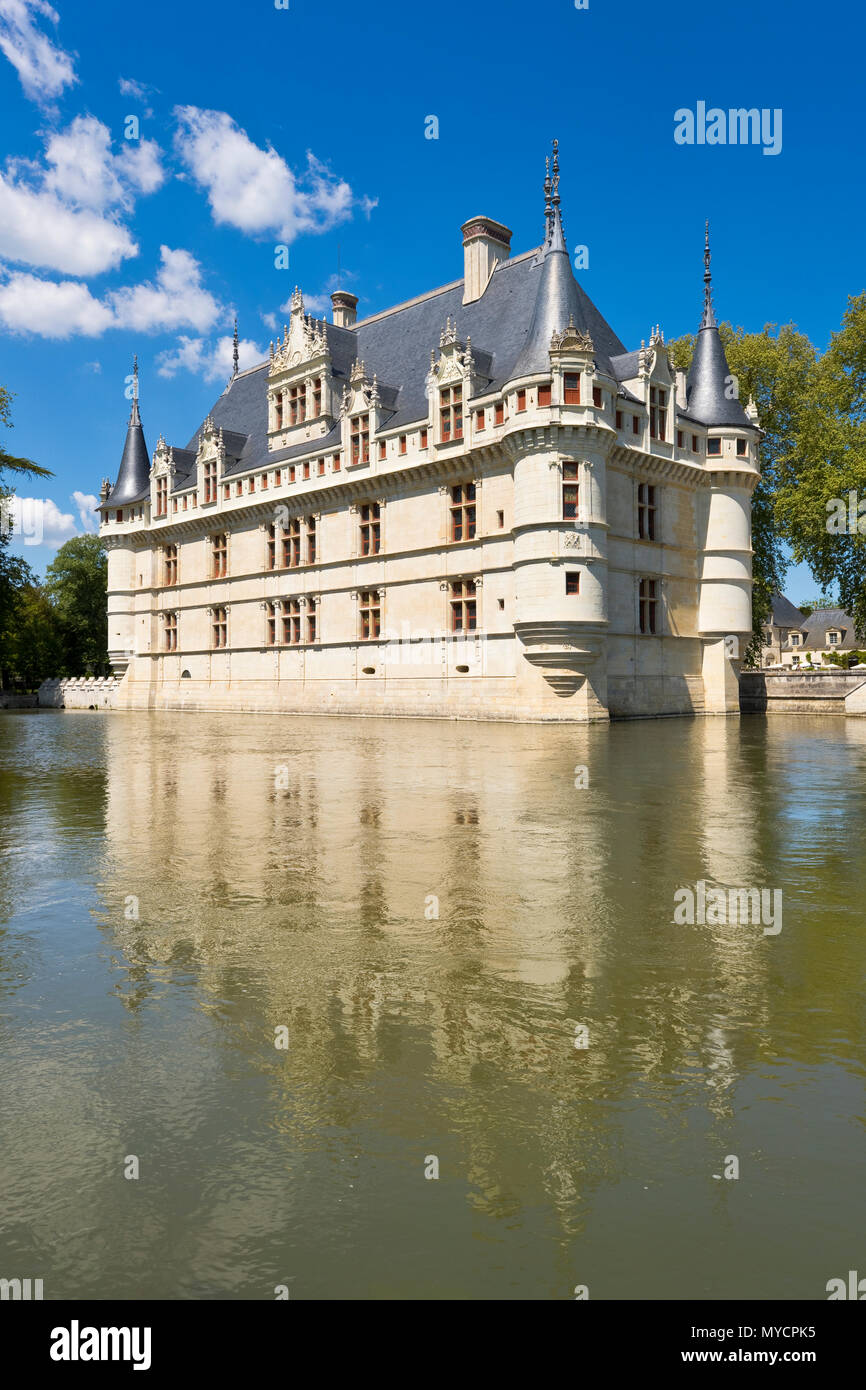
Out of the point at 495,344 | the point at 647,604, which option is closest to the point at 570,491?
the point at 647,604

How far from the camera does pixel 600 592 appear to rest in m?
31.3

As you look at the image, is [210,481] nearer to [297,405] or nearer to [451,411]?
[297,405]

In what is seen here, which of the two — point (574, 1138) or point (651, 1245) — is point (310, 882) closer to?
point (574, 1138)

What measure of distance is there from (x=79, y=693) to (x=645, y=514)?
131 ft

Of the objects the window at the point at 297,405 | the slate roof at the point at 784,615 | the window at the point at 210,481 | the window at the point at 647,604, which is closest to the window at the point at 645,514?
the window at the point at 647,604

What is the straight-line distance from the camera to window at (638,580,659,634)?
118 feet

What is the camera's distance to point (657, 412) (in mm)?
35906

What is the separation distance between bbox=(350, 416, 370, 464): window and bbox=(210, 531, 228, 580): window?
40.5 ft

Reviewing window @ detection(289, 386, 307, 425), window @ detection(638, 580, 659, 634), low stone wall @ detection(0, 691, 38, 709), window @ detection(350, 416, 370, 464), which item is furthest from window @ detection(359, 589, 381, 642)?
low stone wall @ detection(0, 691, 38, 709)

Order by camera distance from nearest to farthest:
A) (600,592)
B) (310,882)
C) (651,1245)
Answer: (651,1245) < (310,882) < (600,592)

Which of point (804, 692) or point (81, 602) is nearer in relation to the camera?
point (804, 692)

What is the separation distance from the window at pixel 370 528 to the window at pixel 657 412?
12026 millimetres
